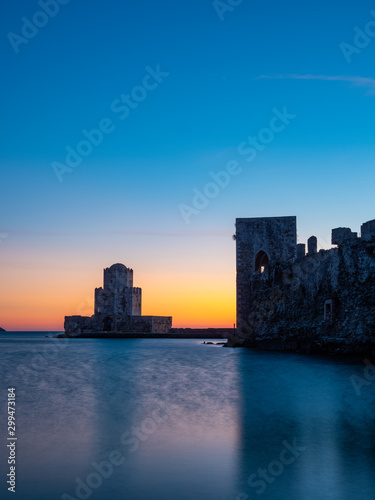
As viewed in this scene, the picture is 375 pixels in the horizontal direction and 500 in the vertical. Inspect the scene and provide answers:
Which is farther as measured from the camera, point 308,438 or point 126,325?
point 126,325

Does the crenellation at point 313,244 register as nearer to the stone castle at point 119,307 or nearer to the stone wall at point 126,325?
the stone castle at point 119,307

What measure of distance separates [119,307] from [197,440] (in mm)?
41758

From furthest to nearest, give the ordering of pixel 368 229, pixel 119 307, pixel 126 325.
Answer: pixel 126 325, pixel 119 307, pixel 368 229

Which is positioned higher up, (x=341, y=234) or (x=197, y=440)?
(x=341, y=234)

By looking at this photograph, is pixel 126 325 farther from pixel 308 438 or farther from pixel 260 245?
pixel 308 438

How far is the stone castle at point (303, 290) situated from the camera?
1764 cm

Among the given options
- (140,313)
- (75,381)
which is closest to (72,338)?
A: (140,313)

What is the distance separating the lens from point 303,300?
71.9ft

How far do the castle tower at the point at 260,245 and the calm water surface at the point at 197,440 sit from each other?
1403 cm

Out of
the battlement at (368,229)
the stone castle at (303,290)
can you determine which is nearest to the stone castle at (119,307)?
the stone castle at (303,290)

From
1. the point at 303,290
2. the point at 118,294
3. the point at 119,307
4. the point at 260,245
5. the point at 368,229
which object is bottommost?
the point at 119,307

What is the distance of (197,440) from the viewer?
6.91 m

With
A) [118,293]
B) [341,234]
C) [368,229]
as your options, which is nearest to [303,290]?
[341,234]

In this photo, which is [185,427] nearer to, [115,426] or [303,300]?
[115,426]
